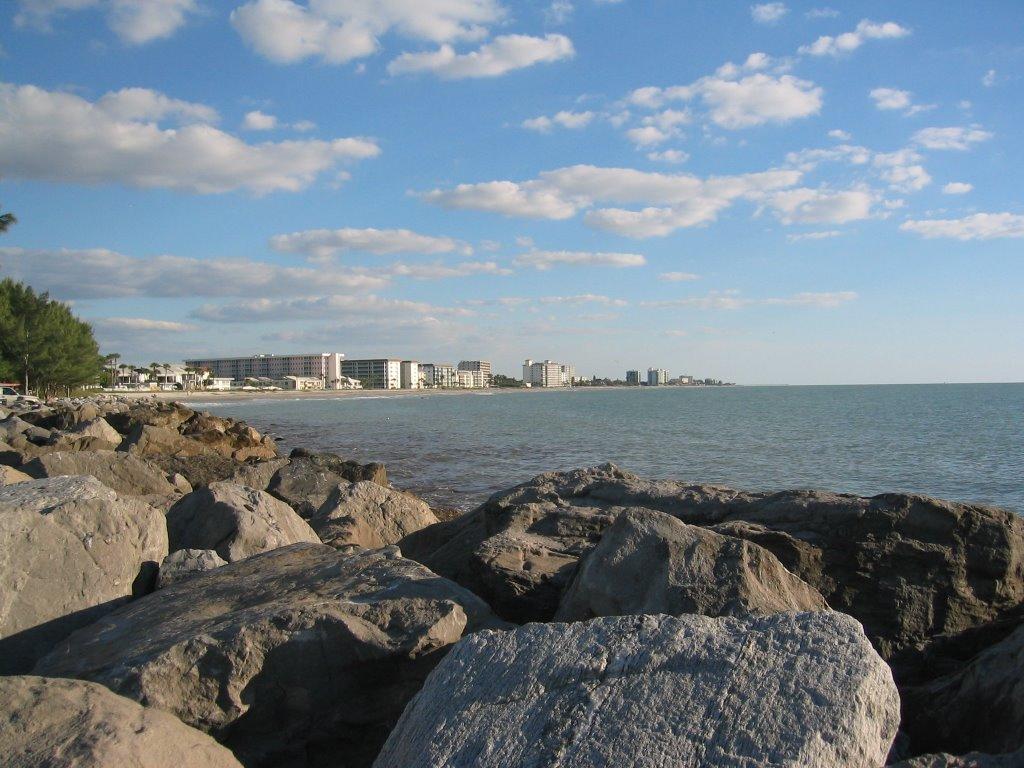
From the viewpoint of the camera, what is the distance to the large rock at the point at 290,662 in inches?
144

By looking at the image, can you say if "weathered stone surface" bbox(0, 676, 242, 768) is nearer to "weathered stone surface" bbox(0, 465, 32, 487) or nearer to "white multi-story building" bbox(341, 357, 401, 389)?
"weathered stone surface" bbox(0, 465, 32, 487)

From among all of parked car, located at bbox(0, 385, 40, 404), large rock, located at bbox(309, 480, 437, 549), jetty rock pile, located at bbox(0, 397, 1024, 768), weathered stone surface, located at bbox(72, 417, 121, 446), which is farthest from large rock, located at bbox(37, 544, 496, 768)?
parked car, located at bbox(0, 385, 40, 404)

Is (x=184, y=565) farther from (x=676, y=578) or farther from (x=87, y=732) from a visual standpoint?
(x=676, y=578)

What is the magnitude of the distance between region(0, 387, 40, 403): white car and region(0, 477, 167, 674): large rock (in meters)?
42.1

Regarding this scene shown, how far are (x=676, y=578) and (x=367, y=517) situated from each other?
4.71 m

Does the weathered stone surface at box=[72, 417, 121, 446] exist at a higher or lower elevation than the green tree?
lower

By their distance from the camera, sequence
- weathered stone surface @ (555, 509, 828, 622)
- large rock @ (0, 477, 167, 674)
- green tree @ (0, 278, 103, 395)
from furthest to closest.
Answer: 1. green tree @ (0, 278, 103, 395)
2. large rock @ (0, 477, 167, 674)
3. weathered stone surface @ (555, 509, 828, 622)

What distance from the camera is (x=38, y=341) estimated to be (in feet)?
164

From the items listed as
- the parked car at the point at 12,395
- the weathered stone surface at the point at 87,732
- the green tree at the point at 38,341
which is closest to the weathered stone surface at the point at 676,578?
the weathered stone surface at the point at 87,732

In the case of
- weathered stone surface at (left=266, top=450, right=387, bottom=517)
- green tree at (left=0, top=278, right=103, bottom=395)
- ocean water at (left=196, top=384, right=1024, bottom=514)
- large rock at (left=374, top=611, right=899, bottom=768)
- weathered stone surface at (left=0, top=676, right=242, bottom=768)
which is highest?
green tree at (left=0, top=278, right=103, bottom=395)

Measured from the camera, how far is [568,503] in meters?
6.99

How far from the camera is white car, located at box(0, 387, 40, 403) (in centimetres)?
4178

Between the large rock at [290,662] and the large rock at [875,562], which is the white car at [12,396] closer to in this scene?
the large rock at [290,662]

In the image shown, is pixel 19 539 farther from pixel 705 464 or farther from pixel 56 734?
pixel 705 464
